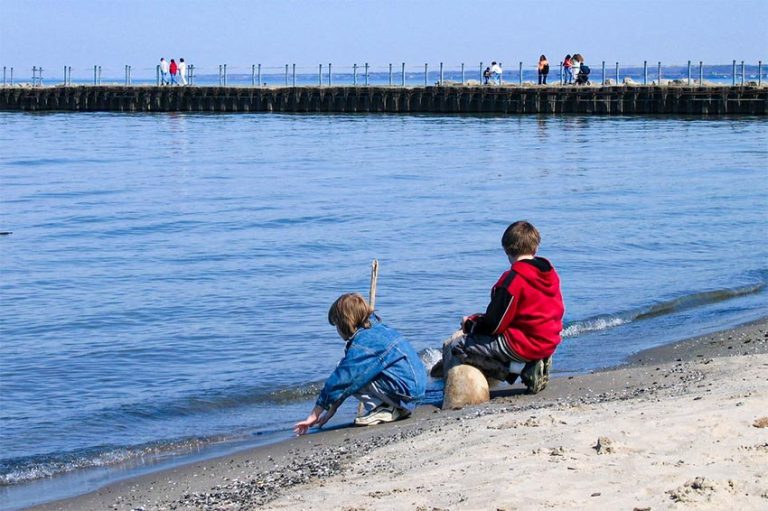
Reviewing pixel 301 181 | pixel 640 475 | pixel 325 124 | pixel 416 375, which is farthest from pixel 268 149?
pixel 640 475

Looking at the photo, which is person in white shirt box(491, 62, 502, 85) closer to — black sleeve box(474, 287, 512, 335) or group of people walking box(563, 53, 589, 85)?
group of people walking box(563, 53, 589, 85)

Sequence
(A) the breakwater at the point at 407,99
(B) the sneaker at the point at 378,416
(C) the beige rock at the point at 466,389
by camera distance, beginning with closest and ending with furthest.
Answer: (B) the sneaker at the point at 378,416, (C) the beige rock at the point at 466,389, (A) the breakwater at the point at 407,99

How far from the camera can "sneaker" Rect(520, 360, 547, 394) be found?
Answer: 328 inches

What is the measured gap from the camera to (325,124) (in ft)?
172

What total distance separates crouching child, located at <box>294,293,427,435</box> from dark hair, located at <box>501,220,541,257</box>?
40.0 inches

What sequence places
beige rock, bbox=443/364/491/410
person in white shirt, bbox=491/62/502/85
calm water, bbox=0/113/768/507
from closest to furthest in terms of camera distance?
beige rock, bbox=443/364/491/410, calm water, bbox=0/113/768/507, person in white shirt, bbox=491/62/502/85

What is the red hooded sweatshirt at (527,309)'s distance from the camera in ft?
26.4

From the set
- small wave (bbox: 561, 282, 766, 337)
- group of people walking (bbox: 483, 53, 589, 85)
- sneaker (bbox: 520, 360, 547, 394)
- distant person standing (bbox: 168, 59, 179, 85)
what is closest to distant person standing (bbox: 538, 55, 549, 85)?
group of people walking (bbox: 483, 53, 589, 85)

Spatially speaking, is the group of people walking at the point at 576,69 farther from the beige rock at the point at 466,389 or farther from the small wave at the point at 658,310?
the beige rock at the point at 466,389

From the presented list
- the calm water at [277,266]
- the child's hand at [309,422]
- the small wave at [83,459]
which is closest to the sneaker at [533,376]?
the calm water at [277,266]

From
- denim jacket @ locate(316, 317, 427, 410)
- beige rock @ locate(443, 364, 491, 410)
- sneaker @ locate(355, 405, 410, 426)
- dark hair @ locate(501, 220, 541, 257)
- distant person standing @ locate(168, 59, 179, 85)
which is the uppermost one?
distant person standing @ locate(168, 59, 179, 85)

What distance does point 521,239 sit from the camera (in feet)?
26.5

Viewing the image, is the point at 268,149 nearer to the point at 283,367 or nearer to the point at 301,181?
the point at 301,181

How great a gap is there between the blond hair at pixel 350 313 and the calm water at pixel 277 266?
3.51 feet
